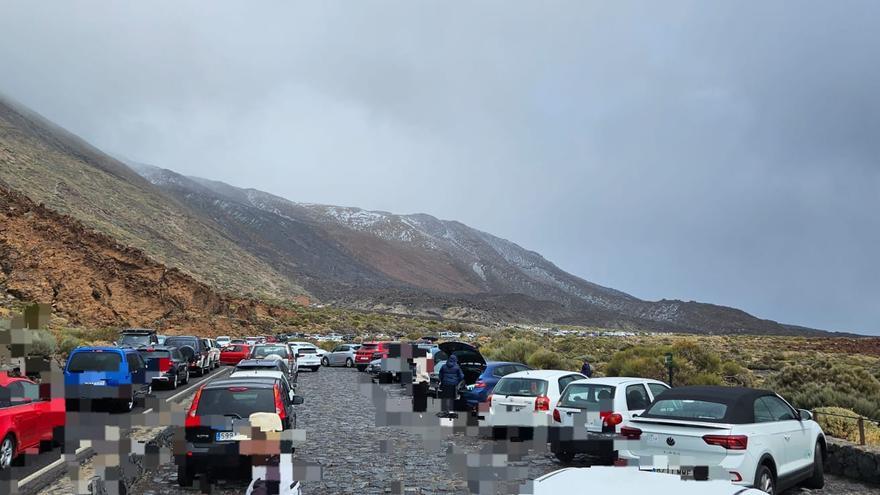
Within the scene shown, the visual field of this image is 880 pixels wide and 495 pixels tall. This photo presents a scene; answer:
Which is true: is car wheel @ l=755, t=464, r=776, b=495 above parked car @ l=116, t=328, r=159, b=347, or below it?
below

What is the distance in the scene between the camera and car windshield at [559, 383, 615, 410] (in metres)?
11.5

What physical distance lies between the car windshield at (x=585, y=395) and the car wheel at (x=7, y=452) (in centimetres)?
858

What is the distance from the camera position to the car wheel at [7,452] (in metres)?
9.73

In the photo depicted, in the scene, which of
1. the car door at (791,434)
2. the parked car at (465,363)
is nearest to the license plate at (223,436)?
the car door at (791,434)

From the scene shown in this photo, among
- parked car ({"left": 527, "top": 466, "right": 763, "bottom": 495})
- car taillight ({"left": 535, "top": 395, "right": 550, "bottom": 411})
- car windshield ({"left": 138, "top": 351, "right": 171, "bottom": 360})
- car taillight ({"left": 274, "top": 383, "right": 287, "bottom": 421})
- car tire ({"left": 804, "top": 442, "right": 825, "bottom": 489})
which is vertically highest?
parked car ({"left": 527, "top": 466, "right": 763, "bottom": 495})

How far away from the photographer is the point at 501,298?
536 feet

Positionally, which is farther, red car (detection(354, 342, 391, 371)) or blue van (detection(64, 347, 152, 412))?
red car (detection(354, 342, 391, 371))

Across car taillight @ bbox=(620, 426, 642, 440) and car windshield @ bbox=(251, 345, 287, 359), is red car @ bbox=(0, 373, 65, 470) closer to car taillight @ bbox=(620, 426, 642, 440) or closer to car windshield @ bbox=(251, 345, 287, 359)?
car taillight @ bbox=(620, 426, 642, 440)

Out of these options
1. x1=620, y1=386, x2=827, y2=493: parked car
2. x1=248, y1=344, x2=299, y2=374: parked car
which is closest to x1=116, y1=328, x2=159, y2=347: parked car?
x1=248, y1=344, x2=299, y2=374: parked car

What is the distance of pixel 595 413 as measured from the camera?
11.3 meters

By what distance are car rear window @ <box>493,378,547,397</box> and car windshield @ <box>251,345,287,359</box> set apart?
15607 millimetres

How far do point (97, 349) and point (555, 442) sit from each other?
36.8 feet

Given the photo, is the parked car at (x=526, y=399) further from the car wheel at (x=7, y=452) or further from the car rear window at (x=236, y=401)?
the car wheel at (x=7, y=452)

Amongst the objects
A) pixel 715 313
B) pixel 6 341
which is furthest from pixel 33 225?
pixel 715 313
